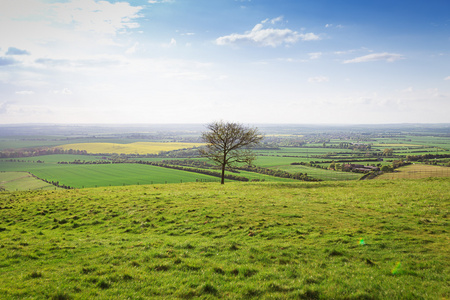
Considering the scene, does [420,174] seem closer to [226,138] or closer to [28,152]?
[226,138]

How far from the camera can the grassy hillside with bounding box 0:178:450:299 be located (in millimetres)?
8477

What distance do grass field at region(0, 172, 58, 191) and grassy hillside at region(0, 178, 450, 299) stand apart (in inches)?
2461

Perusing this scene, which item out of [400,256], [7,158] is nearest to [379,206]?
[400,256]

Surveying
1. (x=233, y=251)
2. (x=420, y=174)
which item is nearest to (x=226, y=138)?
(x=233, y=251)

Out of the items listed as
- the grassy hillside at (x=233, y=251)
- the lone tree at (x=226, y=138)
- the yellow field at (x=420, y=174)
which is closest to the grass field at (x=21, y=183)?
the lone tree at (x=226, y=138)

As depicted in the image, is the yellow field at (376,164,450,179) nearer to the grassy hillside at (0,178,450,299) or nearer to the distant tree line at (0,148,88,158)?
the grassy hillside at (0,178,450,299)

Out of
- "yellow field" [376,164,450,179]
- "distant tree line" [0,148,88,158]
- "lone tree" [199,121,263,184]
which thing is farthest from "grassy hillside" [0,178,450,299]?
"distant tree line" [0,148,88,158]

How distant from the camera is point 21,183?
8000 centimetres

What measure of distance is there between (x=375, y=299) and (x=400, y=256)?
4240 mm

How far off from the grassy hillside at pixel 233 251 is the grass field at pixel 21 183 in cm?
6251

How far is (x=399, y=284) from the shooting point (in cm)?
840

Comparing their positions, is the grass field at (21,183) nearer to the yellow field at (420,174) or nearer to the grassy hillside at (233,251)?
the grassy hillside at (233,251)

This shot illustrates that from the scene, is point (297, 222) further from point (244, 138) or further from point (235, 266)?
point (244, 138)

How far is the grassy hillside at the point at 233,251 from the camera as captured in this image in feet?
27.8
